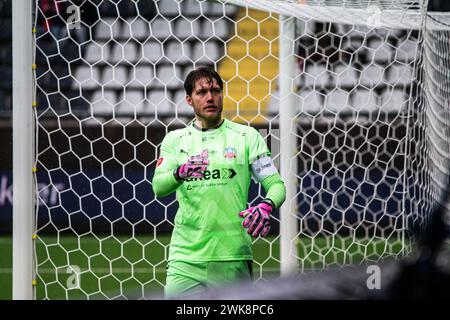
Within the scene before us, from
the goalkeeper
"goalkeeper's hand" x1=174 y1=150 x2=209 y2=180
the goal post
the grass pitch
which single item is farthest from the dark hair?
the grass pitch

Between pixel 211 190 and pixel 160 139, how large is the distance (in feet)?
15.1

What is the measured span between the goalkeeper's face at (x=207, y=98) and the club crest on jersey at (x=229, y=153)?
11cm

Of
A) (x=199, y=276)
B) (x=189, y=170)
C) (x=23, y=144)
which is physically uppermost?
(x=23, y=144)

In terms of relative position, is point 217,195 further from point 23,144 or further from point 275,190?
point 23,144

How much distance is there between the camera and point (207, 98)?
255 cm

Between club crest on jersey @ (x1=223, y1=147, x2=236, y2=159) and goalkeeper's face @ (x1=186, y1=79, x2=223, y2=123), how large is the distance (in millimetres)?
112

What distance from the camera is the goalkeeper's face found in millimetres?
2543

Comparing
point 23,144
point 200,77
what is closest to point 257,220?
point 200,77

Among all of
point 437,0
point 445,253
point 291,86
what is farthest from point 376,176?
point 445,253

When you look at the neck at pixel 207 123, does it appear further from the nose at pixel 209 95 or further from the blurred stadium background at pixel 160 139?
the blurred stadium background at pixel 160 139

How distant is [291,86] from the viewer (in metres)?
3.17

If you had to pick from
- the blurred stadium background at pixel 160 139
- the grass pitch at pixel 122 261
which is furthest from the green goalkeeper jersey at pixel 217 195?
the grass pitch at pixel 122 261

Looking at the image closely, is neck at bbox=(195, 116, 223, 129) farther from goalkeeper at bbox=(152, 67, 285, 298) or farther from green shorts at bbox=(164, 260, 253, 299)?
green shorts at bbox=(164, 260, 253, 299)

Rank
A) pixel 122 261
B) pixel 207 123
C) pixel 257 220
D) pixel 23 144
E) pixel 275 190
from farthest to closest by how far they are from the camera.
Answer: pixel 122 261 → pixel 23 144 → pixel 207 123 → pixel 275 190 → pixel 257 220
